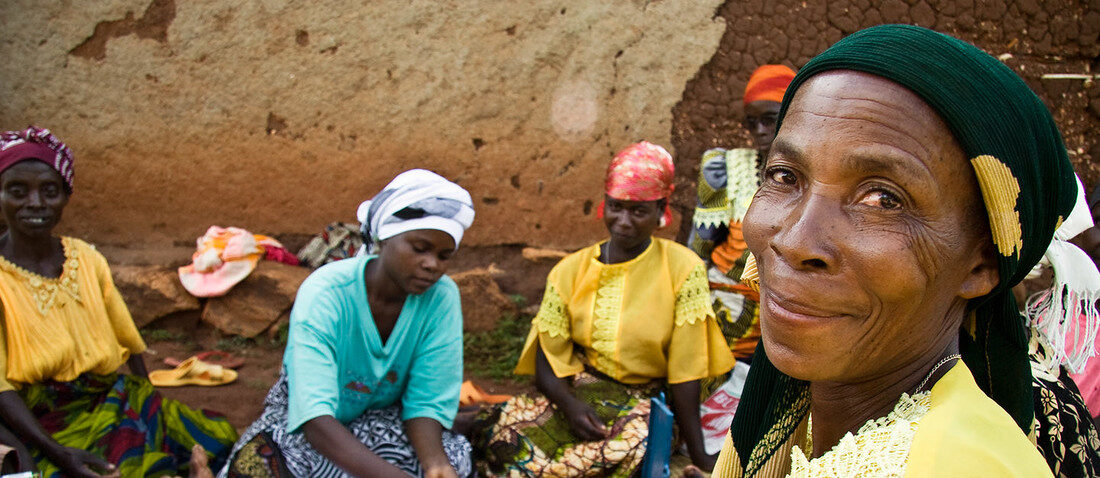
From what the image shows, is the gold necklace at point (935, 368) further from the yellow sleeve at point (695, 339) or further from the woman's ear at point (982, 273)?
the yellow sleeve at point (695, 339)

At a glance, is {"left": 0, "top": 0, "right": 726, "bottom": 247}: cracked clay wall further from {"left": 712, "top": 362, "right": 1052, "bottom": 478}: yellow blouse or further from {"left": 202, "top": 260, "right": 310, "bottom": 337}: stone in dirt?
{"left": 712, "top": 362, "right": 1052, "bottom": 478}: yellow blouse

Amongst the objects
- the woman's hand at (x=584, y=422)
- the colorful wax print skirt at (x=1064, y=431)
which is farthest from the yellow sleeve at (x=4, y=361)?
the colorful wax print skirt at (x=1064, y=431)

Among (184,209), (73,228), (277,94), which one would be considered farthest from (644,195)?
(73,228)

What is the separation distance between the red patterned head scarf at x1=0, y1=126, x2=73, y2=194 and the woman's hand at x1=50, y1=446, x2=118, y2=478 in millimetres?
1150

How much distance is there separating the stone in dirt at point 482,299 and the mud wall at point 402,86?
453 millimetres

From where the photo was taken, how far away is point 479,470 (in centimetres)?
345

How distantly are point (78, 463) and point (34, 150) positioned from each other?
131cm

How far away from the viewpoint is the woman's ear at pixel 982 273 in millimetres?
1058

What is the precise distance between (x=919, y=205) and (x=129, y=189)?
5.44 meters

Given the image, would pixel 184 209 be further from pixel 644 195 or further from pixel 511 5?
pixel 644 195

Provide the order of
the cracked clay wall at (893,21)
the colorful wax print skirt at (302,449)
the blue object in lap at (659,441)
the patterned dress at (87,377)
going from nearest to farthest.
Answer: the blue object in lap at (659,441), the colorful wax print skirt at (302,449), the patterned dress at (87,377), the cracked clay wall at (893,21)

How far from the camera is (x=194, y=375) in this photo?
477 cm

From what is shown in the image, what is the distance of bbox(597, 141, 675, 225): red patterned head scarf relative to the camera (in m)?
3.50

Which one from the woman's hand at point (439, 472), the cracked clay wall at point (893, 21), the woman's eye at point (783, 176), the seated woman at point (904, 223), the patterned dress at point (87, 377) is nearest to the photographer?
the seated woman at point (904, 223)
